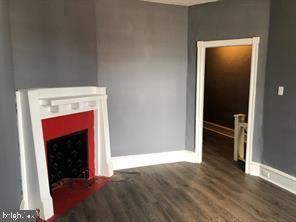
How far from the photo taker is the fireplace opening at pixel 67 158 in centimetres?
323

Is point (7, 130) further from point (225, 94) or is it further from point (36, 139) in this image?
point (225, 94)

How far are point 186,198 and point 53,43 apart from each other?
253 centimetres

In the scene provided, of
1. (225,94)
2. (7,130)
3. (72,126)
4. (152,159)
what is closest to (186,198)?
(152,159)

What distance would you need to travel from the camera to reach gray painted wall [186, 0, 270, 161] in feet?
12.2

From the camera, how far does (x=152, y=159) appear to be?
4.50m

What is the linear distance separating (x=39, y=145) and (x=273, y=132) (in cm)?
305

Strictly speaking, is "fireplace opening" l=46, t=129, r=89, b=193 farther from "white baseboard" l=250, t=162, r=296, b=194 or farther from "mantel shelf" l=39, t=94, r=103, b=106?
"white baseboard" l=250, t=162, r=296, b=194

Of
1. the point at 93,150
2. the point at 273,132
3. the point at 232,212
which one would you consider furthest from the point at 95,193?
the point at 273,132

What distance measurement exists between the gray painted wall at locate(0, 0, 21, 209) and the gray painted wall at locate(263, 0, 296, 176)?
326 centimetres

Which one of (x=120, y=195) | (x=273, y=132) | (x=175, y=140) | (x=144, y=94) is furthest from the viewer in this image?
(x=175, y=140)

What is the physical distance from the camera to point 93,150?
3867 mm

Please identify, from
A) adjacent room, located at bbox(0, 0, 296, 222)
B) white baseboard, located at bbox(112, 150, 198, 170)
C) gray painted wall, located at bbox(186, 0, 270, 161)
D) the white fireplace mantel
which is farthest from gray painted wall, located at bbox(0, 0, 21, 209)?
gray painted wall, located at bbox(186, 0, 270, 161)

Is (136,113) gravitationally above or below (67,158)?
above

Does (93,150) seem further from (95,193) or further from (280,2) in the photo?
(280,2)
